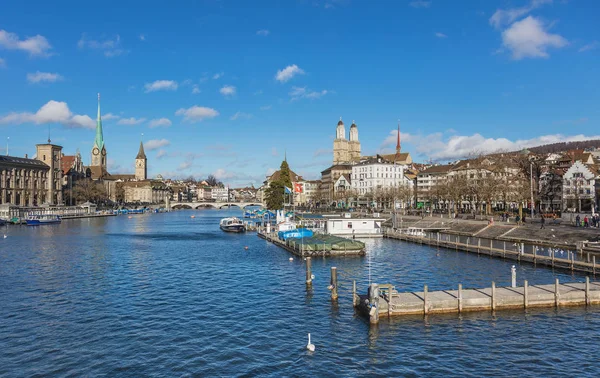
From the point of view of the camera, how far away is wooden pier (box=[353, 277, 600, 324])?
3004 cm

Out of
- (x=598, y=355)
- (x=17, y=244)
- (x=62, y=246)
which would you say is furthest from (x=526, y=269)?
(x=17, y=244)

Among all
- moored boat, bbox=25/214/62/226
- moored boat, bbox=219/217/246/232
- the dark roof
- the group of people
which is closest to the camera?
the group of people

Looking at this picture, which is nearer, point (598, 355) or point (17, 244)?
point (598, 355)

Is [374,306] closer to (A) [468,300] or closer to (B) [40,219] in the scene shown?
(A) [468,300]

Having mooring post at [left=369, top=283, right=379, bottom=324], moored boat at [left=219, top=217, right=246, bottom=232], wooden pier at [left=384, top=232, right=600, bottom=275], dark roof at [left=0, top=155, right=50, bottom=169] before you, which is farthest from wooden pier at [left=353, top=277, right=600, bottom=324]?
dark roof at [left=0, top=155, right=50, bottom=169]

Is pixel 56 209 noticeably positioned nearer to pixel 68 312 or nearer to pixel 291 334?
pixel 68 312

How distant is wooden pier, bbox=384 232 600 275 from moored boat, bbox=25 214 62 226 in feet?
322

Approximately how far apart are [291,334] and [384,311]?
612 cm

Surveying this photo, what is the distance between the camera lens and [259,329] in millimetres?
28906

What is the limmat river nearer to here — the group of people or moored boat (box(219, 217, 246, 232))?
the group of people

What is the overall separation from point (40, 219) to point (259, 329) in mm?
124683

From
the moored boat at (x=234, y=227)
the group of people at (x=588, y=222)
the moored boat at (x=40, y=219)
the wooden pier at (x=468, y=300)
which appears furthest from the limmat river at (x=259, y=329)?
the moored boat at (x=40, y=219)

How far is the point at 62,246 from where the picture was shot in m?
72.8

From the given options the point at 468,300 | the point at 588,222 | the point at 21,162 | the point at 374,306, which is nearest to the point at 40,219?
the point at 21,162
